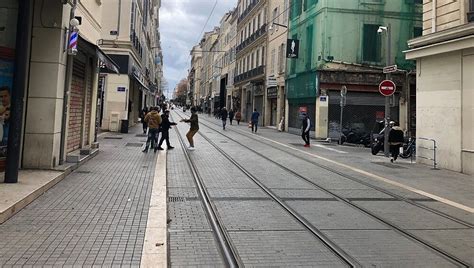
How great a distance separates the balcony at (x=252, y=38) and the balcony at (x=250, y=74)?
3.37m

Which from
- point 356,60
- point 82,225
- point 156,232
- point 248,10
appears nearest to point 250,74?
point 248,10

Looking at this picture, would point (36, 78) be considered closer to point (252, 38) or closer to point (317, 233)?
point (317, 233)

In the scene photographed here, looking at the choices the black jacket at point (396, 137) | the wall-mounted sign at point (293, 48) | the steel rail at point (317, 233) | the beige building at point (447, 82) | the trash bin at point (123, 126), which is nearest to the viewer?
the steel rail at point (317, 233)

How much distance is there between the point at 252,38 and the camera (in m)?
51.7

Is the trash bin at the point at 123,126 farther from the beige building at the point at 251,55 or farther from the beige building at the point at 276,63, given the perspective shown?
the beige building at the point at 251,55

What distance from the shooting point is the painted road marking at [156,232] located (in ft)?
16.8

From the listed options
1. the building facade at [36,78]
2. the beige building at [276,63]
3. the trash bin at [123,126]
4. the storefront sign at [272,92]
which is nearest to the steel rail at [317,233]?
the building facade at [36,78]

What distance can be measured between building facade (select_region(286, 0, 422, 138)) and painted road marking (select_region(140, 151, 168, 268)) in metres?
21.2

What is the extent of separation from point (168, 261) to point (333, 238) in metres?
2.43

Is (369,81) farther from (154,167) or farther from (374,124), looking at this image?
(154,167)

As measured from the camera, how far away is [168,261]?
5156 millimetres

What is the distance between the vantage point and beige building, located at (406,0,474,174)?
14.7 meters

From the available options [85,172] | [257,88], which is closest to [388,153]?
[85,172]

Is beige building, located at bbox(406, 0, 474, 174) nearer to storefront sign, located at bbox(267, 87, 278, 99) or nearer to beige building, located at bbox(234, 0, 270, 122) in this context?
storefront sign, located at bbox(267, 87, 278, 99)
